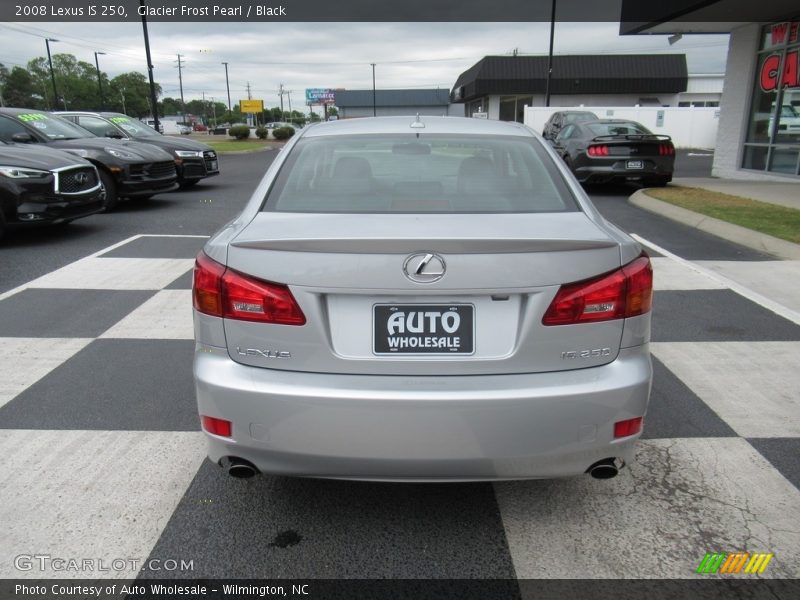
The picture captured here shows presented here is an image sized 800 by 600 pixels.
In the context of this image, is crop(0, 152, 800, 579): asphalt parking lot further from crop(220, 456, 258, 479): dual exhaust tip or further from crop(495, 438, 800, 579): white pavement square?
crop(220, 456, 258, 479): dual exhaust tip

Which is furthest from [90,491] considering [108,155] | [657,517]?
[108,155]

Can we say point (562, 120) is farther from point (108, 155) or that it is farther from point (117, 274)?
point (117, 274)

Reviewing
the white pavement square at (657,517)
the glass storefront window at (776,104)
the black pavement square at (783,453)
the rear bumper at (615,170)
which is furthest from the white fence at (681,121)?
the white pavement square at (657,517)

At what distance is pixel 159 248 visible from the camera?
7.82 m

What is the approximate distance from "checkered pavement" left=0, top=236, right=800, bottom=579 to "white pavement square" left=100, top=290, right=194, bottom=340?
51cm

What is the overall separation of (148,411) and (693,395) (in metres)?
3.18

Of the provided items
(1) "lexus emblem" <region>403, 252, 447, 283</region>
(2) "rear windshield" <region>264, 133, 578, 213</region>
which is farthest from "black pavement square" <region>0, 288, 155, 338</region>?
(1) "lexus emblem" <region>403, 252, 447, 283</region>

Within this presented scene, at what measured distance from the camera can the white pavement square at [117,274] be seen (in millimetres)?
6152

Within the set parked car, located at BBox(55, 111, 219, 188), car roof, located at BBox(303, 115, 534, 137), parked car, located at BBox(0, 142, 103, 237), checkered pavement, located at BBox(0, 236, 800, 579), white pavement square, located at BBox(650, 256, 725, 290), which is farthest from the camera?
parked car, located at BBox(55, 111, 219, 188)

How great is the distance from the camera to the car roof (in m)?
3.29

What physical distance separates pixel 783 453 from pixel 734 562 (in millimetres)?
1007

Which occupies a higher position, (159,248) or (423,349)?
(423,349)

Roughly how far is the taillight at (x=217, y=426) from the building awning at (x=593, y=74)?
44404 mm

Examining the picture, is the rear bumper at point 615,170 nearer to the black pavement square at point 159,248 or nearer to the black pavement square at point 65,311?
the black pavement square at point 159,248
